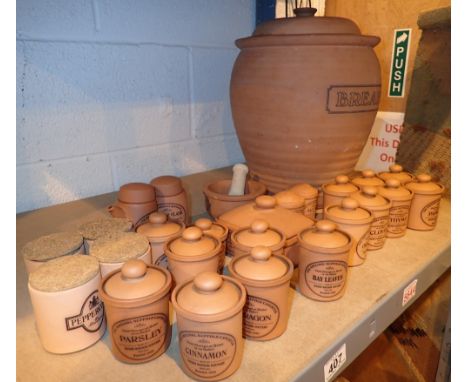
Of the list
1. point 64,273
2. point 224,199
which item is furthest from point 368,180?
point 64,273

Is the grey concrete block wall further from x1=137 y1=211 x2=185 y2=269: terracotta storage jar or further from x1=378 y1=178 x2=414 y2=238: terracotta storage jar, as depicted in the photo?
x1=378 y1=178 x2=414 y2=238: terracotta storage jar

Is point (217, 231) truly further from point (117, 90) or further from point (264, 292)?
point (117, 90)

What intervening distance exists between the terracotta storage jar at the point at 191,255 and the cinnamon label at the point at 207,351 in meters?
0.11

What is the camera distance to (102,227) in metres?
0.61

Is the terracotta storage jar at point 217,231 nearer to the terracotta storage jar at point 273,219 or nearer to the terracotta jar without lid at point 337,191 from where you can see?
the terracotta storage jar at point 273,219

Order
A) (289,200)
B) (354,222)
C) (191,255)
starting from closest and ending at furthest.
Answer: (191,255), (354,222), (289,200)

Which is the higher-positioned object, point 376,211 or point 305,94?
point 305,94

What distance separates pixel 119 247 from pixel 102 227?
0.09m

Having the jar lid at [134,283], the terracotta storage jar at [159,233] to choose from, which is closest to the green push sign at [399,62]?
the terracotta storage jar at [159,233]

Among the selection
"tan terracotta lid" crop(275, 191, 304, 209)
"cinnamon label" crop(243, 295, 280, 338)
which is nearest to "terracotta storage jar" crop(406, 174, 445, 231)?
"tan terracotta lid" crop(275, 191, 304, 209)

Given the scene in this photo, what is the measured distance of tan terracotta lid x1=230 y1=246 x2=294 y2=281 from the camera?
47cm

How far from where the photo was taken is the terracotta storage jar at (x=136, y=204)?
0.71 m

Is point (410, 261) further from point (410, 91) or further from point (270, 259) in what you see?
point (410, 91)

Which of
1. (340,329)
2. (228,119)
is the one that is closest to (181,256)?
(340,329)
